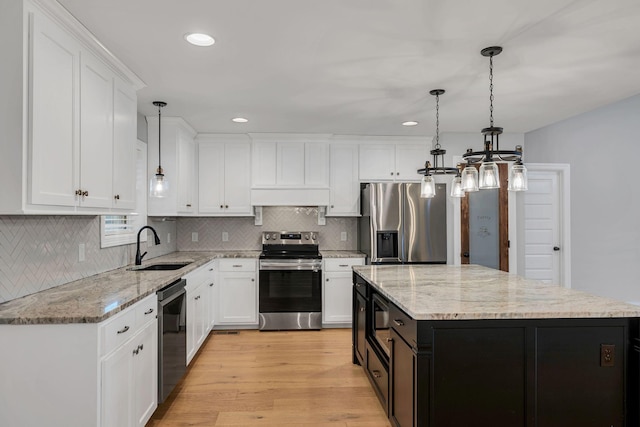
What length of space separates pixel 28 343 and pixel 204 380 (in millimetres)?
1723

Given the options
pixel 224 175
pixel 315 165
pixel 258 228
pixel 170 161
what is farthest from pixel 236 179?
pixel 315 165

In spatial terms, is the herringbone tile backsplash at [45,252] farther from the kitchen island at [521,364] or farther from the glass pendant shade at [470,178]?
the glass pendant shade at [470,178]

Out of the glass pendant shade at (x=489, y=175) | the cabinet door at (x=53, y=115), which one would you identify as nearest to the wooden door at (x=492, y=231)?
the glass pendant shade at (x=489, y=175)

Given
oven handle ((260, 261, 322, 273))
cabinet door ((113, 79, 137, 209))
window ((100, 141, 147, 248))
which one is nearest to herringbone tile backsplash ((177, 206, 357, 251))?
oven handle ((260, 261, 322, 273))

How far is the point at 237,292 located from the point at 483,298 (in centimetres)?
312

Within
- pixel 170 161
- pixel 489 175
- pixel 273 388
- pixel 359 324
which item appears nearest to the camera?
pixel 489 175

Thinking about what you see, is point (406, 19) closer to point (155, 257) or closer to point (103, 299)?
point (103, 299)

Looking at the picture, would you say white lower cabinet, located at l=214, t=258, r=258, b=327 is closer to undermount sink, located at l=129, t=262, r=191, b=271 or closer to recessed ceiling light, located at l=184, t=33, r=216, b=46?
undermount sink, located at l=129, t=262, r=191, b=271

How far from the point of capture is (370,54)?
2.53 metres

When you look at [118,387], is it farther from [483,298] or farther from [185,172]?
[185,172]

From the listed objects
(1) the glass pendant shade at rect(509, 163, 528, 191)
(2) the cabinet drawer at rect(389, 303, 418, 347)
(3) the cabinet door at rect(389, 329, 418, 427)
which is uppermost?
(1) the glass pendant shade at rect(509, 163, 528, 191)

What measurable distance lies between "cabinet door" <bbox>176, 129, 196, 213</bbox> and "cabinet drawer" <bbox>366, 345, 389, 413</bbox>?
2.62m

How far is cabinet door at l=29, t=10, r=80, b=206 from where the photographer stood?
180 cm

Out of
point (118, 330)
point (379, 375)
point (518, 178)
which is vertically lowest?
point (379, 375)
